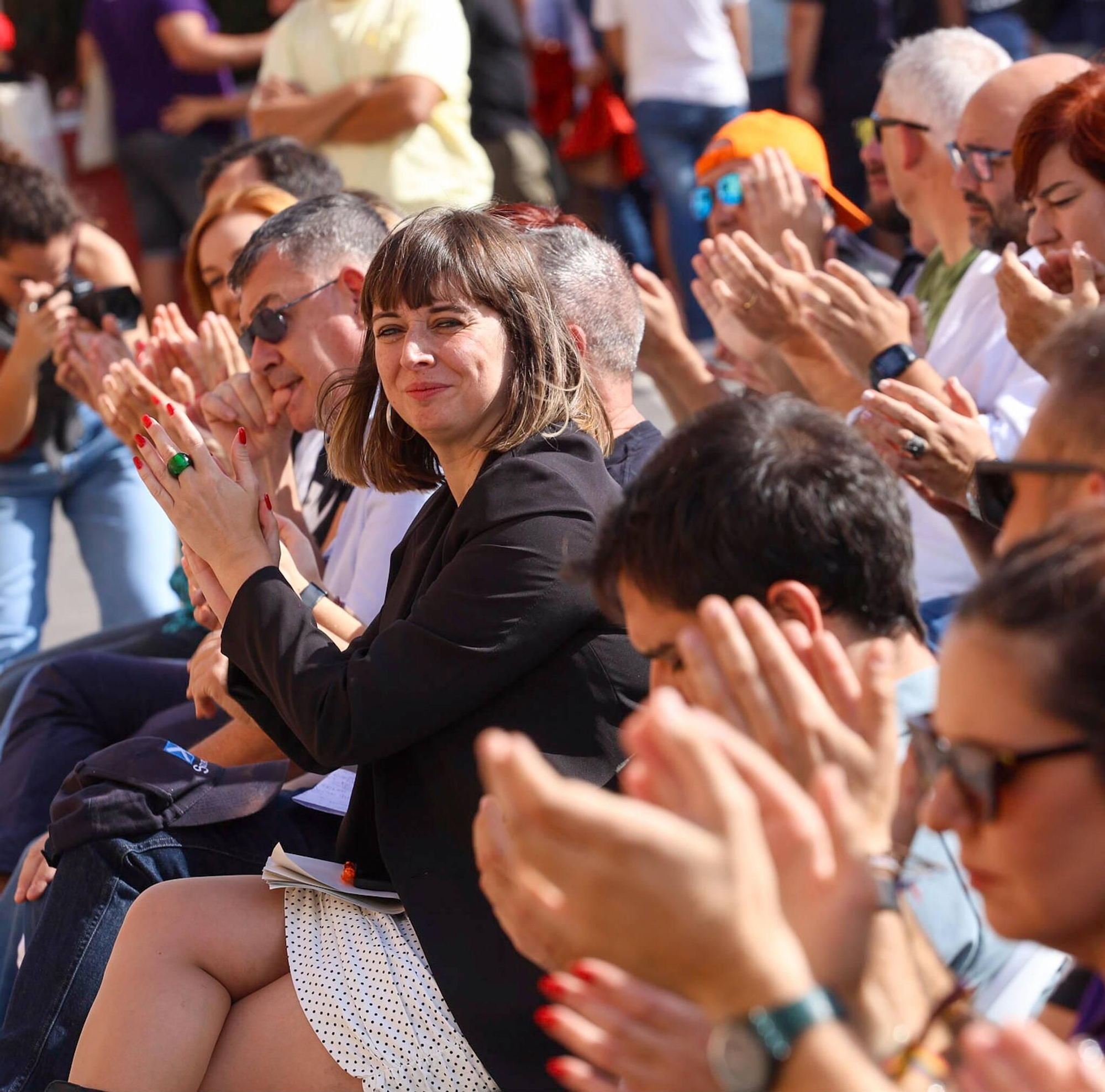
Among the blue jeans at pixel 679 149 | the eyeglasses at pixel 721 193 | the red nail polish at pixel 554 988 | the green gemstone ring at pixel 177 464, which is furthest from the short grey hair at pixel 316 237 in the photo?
the blue jeans at pixel 679 149

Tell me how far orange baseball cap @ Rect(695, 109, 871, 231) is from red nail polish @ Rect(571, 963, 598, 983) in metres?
3.04

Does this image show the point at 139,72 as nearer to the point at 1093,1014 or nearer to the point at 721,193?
the point at 721,193

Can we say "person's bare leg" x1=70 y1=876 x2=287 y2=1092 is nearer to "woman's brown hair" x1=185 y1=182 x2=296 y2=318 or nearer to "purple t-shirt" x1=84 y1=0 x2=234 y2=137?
"woman's brown hair" x1=185 y1=182 x2=296 y2=318

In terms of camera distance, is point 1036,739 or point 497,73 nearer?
point 1036,739

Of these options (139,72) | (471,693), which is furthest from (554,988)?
(139,72)

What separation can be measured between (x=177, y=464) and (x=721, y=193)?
2.07m

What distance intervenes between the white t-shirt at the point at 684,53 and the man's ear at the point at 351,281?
9.88 feet

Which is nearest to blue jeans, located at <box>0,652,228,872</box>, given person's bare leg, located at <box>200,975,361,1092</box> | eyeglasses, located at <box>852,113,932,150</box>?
person's bare leg, located at <box>200,975,361,1092</box>

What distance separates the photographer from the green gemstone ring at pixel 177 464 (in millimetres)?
2260

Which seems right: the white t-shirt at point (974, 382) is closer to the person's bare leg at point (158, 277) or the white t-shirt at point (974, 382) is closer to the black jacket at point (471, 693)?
the black jacket at point (471, 693)

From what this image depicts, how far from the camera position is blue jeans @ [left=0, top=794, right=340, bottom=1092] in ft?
6.95

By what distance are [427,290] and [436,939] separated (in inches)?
37.3

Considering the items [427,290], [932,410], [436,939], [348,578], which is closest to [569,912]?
[436,939]

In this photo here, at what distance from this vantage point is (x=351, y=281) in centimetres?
305
